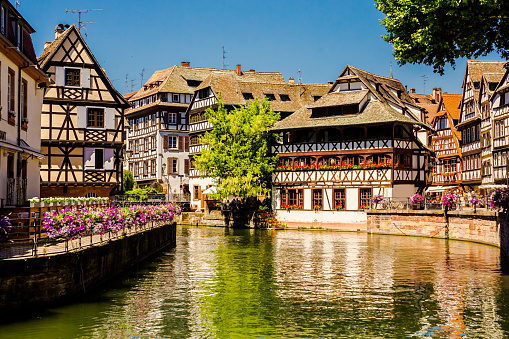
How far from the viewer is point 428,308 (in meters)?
20.5

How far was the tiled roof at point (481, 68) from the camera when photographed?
6312 cm

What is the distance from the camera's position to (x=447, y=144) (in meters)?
77.6

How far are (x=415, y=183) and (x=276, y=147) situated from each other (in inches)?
546

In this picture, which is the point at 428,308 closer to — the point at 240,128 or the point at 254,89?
the point at 240,128

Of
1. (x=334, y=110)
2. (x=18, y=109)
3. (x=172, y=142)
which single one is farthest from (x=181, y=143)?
(x=18, y=109)

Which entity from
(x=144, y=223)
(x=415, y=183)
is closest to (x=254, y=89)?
(x=415, y=183)

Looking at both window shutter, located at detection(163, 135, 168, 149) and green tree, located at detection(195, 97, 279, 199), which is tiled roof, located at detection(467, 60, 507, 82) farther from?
window shutter, located at detection(163, 135, 168, 149)

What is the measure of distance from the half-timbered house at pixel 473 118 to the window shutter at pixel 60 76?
36849 mm

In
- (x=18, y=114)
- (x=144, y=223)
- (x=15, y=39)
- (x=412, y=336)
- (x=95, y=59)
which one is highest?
(x=95, y=59)

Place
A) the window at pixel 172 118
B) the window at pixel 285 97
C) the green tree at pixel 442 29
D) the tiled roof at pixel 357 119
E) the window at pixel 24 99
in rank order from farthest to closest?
the window at pixel 172 118
the window at pixel 285 97
the tiled roof at pixel 357 119
the window at pixel 24 99
the green tree at pixel 442 29

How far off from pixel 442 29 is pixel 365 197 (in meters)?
34.4

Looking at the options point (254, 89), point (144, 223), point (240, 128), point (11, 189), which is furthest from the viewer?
point (254, 89)

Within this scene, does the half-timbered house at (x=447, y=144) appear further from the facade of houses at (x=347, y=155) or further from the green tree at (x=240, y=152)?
the green tree at (x=240, y=152)

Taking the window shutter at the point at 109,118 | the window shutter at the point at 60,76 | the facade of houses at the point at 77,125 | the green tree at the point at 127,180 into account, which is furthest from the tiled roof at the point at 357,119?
the green tree at the point at 127,180
